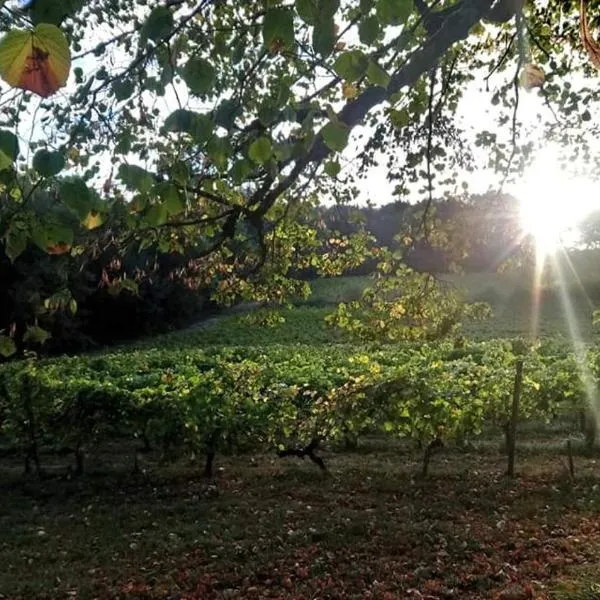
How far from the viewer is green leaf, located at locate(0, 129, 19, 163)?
54.6 inches

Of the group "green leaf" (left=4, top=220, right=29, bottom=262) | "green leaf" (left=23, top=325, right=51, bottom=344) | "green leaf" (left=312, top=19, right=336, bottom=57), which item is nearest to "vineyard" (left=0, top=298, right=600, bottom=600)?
"green leaf" (left=23, top=325, right=51, bottom=344)

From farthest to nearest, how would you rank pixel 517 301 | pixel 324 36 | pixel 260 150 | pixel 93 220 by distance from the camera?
pixel 517 301, pixel 93 220, pixel 260 150, pixel 324 36

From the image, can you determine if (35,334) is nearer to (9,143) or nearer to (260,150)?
(260,150)

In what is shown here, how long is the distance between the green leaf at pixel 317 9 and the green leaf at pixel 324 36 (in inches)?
0.4

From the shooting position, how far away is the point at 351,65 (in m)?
1.69

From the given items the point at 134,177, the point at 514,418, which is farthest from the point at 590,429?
the point at 134,177

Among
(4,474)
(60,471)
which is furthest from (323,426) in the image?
(4,474)

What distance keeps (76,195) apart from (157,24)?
18.7 inches

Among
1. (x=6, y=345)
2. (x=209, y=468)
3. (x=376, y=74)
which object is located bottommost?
(x=209, y=468)

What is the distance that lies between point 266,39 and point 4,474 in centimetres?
952

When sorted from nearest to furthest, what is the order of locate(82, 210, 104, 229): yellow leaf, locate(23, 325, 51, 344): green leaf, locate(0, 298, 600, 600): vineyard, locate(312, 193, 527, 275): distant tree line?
locate(82, 210, 104, 229): yellow leaf
locate(23, 325, 51, 344): green leaf
locate(0, 298, 600, 600): vineyard
locate(312, 193, 527, 275): distant tree line

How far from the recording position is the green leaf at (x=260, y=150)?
6.53ft

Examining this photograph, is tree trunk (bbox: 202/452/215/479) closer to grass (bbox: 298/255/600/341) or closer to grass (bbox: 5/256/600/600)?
grass (bbox: 5/256/600/600)

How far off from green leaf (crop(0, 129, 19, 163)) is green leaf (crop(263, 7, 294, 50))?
22.9 inches
